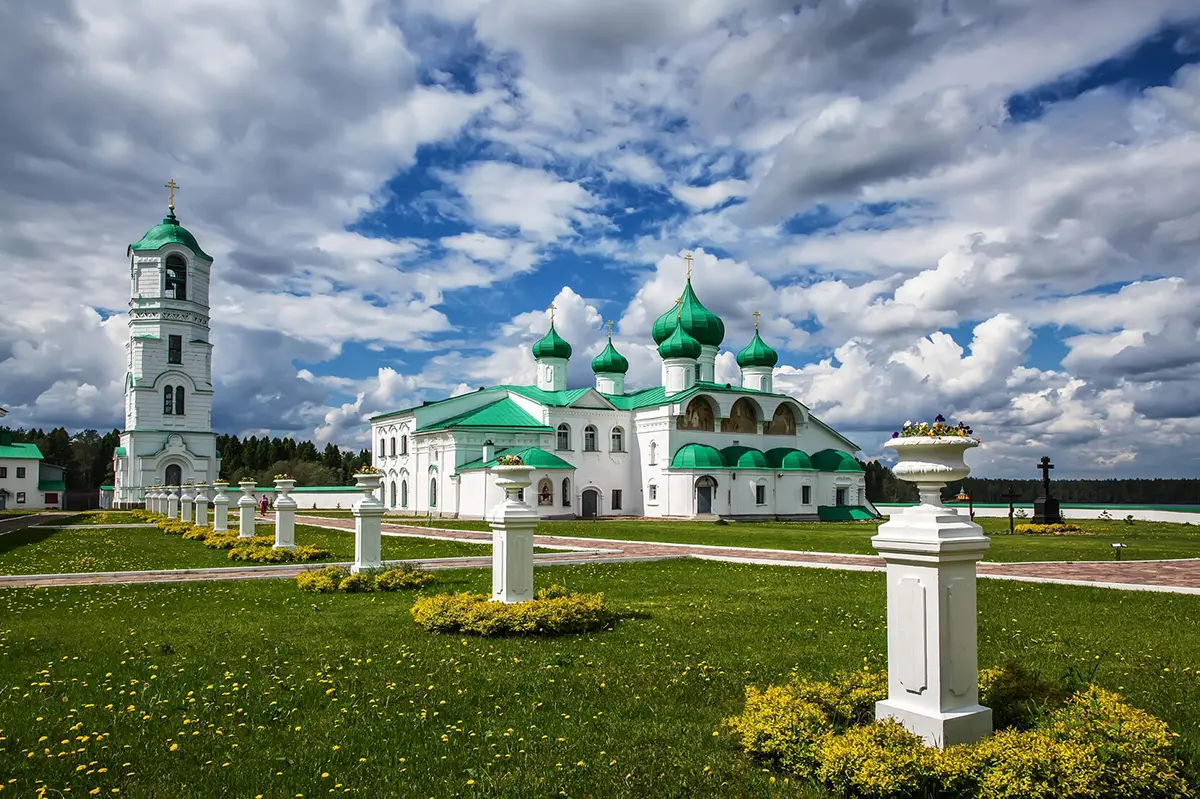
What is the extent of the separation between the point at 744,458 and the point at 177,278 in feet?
129

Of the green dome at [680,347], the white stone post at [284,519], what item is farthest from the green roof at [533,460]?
the white stone post at [284,519]

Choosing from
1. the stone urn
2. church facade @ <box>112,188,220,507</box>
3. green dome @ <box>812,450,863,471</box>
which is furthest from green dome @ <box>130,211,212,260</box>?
the stone urn

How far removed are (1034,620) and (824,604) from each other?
265cm

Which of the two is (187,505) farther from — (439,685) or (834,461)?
(834,461)

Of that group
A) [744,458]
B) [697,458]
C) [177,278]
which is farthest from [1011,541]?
[177,278]

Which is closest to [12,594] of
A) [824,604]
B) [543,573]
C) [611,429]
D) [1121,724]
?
[543,573]

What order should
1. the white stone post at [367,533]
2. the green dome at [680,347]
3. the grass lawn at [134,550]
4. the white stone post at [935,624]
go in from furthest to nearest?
the green dome at [680,347]
the grass lawn at [134,550]
the white stone post at [367,533]
the white stone post at [935,624]

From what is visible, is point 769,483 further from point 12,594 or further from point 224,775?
point 224,775

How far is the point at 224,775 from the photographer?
525 centimetres

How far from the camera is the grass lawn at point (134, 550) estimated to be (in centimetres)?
1802

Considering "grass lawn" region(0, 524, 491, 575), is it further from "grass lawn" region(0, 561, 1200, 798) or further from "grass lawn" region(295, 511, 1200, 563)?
"grass lawn" region(295, 511, 1200, 563)

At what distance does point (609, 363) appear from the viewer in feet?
178

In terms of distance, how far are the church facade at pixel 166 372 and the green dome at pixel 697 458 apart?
31.4 m

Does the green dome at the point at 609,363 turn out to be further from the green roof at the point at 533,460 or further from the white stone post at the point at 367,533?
the white stone post at the point at 367,533
